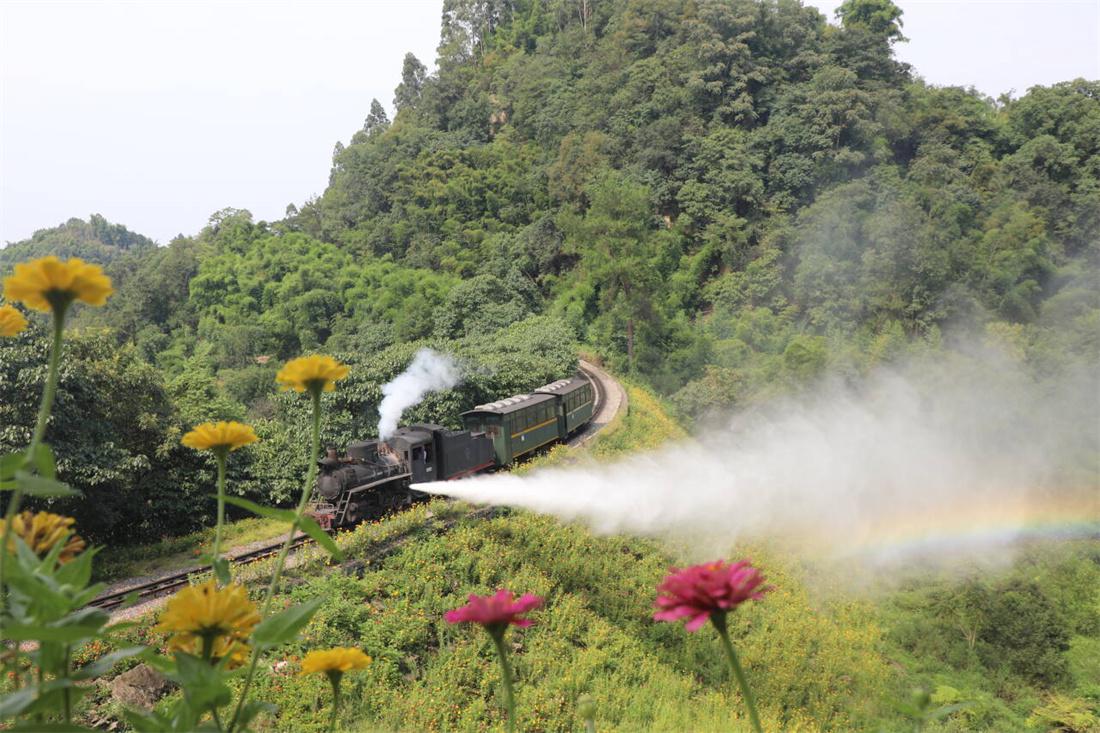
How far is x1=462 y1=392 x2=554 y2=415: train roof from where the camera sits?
1562cm

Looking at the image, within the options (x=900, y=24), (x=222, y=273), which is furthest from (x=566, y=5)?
(x=222, y=273)

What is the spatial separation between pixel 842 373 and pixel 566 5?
133 feet

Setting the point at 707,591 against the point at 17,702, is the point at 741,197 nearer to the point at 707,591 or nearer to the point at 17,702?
the point at 707,591

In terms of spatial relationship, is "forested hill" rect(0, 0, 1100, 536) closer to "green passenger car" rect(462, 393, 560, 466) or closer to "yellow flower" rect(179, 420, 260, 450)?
"green passenger car" rect(462, 393, 560, 466)

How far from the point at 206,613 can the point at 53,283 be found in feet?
2.40

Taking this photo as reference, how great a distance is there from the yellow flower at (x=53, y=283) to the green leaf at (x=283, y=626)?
27.7 inches

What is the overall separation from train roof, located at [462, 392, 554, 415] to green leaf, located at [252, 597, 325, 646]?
1396cm

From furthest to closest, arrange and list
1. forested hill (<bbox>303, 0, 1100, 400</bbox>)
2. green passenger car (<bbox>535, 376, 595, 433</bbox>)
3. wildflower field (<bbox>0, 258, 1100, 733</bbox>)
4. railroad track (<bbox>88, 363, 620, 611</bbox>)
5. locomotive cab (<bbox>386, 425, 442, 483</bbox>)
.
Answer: forested hill (<bbox>303, 0, 1100, 400</bbox>) → green passenger car (<bbox>535, 376, 595, 433</bbox>) → locomotive cab (<bbox>386, 425, 442, 483</bbox>) → railroad track (<bbox>88, 363, 620, 611</bbox>) → wildflower field (<bbox>0, 258, 1100, 733</bbox>)

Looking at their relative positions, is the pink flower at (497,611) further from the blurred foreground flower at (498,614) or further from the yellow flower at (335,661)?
the yellow flower at (335,661)

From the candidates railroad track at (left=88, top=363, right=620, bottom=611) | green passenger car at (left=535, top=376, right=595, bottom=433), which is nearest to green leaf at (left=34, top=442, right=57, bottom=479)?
railroad track at (left=88, top=363, right=620, bottom=611)

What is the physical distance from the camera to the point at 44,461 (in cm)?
130

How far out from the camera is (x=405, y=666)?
9617 mm

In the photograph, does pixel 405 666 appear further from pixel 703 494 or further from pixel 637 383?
pixel 637 383

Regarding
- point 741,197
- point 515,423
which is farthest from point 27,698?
point 741,197
